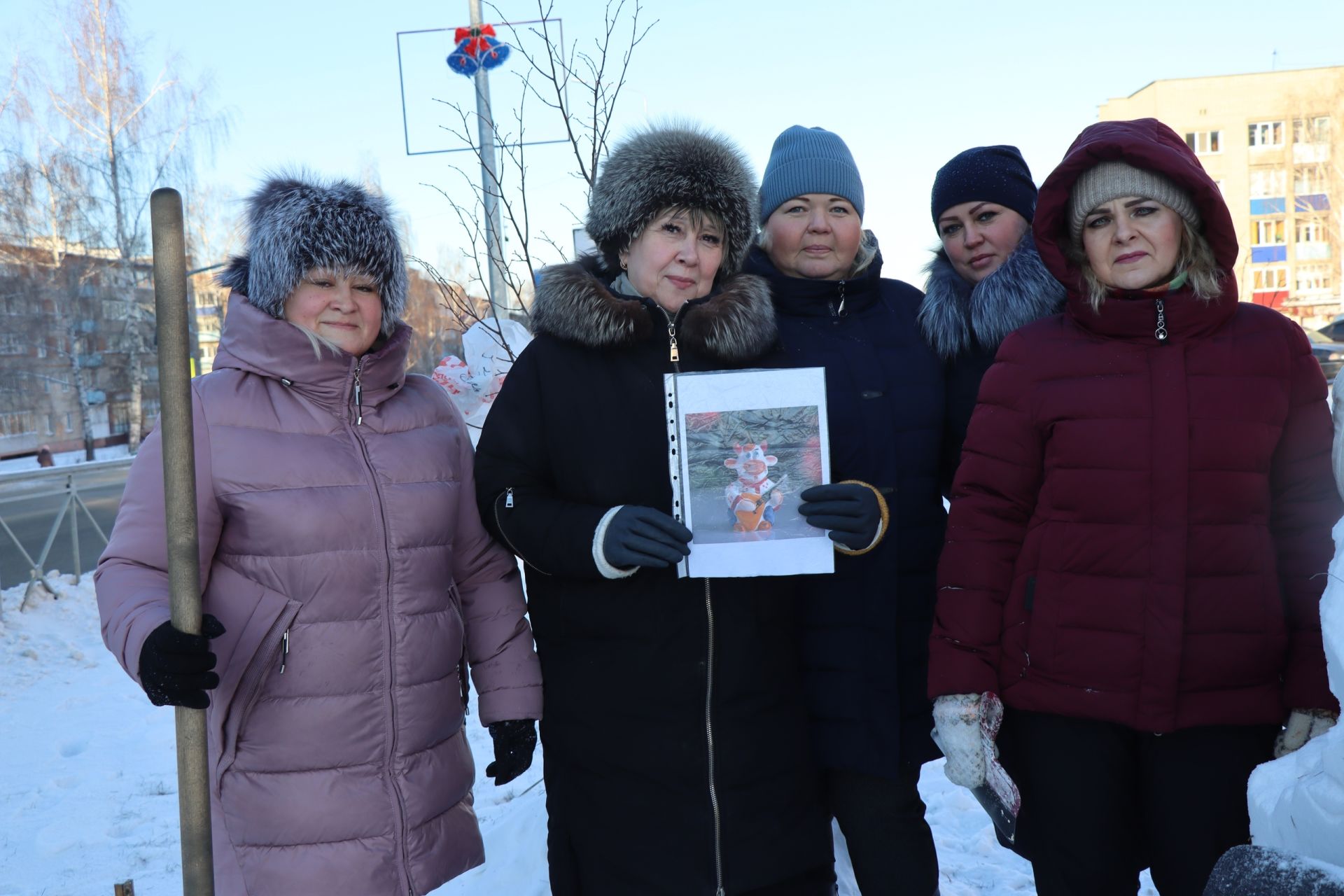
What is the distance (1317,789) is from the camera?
1188 millimetres

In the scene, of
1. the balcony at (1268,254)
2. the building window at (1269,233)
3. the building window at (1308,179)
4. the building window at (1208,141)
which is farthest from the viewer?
the building window at (1208,141)

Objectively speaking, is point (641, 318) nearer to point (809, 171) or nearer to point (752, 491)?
point (752, 491)

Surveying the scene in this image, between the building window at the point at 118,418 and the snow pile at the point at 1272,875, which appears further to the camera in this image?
the building window at the point at 118,418

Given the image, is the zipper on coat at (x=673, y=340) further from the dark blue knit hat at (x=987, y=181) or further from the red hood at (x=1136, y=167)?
the dark blue knit hat at (x=987, y=181)

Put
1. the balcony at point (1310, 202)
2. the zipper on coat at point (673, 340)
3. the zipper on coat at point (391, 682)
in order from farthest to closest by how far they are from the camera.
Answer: the balcony at point (1310, 202) → the zipper on coat at point (673, 340) → the zipper on coat at point (391, 682)

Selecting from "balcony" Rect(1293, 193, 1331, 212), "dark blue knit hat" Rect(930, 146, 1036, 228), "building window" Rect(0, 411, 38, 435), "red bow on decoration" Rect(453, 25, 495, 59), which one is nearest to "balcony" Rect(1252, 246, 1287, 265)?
"balcony" Rect(1293, 193, 1331, 212)

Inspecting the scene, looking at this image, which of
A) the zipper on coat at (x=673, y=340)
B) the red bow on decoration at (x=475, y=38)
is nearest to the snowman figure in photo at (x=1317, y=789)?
the zipper on coat at (x=673, y=340)

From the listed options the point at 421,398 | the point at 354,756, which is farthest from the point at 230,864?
the point at 421,398

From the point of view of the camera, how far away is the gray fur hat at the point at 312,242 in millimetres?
2295

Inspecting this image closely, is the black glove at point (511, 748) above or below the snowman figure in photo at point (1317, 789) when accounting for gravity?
below

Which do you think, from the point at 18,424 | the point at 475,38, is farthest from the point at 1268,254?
the point at 18,424

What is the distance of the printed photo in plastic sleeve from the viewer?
Answer: 2.20 meters

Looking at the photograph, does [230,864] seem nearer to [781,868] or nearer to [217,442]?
[217,442]

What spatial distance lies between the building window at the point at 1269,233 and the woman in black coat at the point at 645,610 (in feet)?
182
